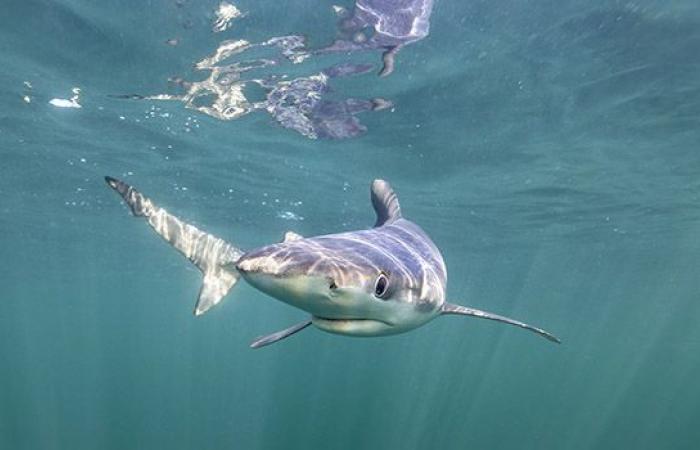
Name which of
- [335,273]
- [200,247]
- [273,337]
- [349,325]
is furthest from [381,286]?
[200,247]

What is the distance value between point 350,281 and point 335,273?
132 mm

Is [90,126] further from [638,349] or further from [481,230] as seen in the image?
[638,349]

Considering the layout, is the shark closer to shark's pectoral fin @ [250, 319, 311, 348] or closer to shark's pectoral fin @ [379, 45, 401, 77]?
shark's pectoral fin @ [250, 319, 311, 348]

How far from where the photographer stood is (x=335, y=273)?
288cm

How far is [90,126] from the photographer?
50.0 feet

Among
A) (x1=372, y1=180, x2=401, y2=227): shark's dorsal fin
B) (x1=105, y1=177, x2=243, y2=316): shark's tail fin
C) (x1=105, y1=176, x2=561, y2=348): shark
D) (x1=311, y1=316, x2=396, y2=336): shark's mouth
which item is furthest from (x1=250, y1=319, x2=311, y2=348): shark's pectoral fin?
(x1=372, y1=180, x2=401, y2=227): shark's dorsal fin

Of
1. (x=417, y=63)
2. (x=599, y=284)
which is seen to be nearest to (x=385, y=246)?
(x=417, y=63)

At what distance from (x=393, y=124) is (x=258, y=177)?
21.3 ft

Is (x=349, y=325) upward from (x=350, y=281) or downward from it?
downward

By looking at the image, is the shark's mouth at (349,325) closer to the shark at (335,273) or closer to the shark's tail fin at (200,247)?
the shark at (335,273)

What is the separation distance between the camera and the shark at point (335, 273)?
113 inches

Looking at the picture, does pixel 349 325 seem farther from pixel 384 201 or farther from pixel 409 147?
pixel 409 147

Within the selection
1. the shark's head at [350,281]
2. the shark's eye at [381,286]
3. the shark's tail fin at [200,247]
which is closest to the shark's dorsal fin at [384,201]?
the shark's head at [350,281]

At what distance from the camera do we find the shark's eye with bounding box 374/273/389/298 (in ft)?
10.6
